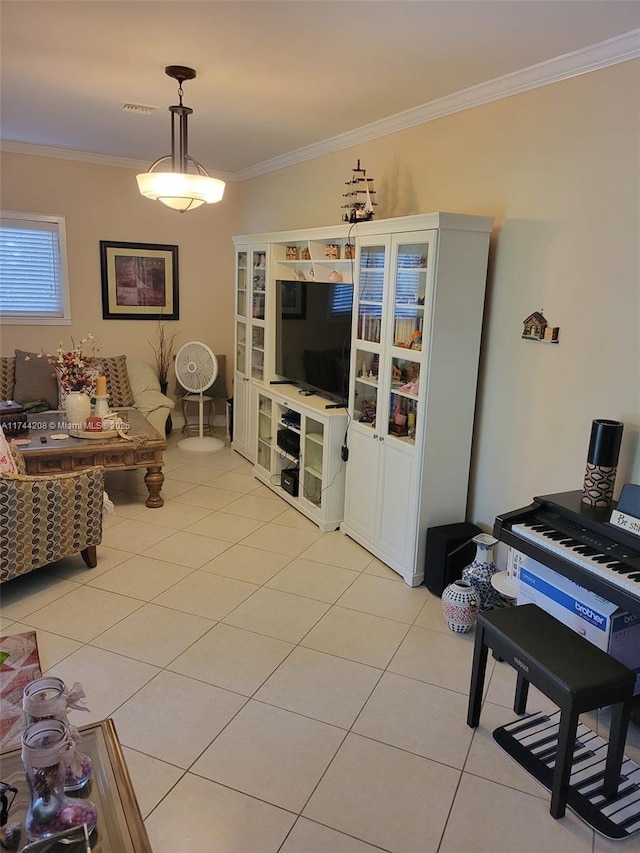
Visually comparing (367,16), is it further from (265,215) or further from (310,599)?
(265,215)

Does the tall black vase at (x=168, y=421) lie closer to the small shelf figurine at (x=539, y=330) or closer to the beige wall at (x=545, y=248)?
the beige wall at (x=545, y=248)

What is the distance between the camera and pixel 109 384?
567cm

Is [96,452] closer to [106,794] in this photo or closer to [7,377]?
[7,377]

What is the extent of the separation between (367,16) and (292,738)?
282 centimetres

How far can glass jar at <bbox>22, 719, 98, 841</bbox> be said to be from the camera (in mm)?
1418

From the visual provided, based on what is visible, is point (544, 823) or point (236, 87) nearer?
point (544, 823)

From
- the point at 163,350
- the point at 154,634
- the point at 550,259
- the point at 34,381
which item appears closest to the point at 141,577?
the point at 154,634

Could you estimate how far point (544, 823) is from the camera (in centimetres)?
197

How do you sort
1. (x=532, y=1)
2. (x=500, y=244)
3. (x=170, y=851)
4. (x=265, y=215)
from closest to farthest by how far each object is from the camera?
(x=170, y=851) → (x=532, y=1) → (x=500, y=244) → (x=265, y=215)

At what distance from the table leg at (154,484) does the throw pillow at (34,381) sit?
144 cm

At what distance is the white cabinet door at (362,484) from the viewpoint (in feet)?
12.3

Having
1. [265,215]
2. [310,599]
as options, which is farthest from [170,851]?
[265,215]

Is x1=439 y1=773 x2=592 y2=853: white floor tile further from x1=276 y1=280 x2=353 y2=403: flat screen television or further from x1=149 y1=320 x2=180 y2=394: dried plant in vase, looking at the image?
x1=149 y1=320 x2=180 y2=394: dried plant in vase

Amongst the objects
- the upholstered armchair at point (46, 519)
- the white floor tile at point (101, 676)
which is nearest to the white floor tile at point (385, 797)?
the white floor tile at point (101, 676)
